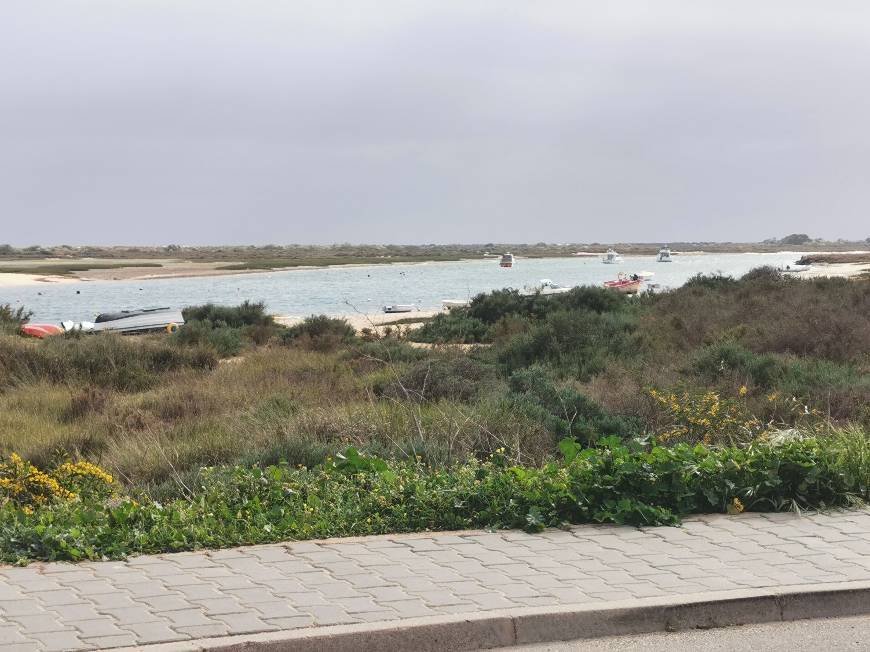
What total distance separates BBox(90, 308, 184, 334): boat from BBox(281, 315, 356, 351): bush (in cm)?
569

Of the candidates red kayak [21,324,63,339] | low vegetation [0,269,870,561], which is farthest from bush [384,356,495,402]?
red kayak [21,324,63,339]

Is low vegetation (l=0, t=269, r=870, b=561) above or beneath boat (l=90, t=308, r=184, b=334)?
above

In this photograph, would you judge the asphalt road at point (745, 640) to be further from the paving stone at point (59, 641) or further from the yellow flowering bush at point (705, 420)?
the yellow flowering bush at point (705, 420)

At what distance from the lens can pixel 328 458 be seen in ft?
26.7

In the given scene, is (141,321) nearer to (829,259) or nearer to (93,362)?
(93,362)

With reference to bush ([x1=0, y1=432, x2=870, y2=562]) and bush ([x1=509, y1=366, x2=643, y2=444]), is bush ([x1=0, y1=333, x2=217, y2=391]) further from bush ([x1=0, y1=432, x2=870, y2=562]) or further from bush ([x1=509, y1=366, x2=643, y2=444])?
bush ([x1=0, y1=432, x2=870, y2=562])

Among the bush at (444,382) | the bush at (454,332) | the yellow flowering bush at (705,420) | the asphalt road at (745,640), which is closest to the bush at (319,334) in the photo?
the bush at (454,332)

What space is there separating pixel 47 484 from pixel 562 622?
14.3 ft

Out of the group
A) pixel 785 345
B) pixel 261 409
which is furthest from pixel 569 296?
pixel 261 409

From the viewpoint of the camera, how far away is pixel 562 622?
16.5 ft

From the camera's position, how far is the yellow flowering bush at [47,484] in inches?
294

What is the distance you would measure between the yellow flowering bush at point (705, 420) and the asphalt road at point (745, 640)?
15.5 ft

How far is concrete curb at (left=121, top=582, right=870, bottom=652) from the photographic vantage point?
4695 mm

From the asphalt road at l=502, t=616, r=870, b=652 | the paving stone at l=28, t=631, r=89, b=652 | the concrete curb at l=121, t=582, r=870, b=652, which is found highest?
the paving stone at l=28, t=631, r=89, b=652
